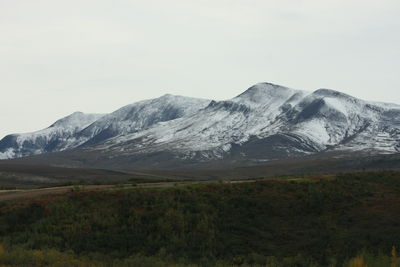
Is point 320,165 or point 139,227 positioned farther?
point 320,165

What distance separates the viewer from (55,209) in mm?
29031

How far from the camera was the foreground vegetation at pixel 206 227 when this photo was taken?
906 inches

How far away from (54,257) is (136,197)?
11611 mm

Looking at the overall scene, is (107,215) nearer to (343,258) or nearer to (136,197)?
(136,197)

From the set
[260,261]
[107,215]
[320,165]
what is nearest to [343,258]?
[260,261]

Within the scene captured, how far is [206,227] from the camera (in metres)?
27.4

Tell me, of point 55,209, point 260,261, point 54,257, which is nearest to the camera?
point 54,257

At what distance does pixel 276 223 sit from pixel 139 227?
8.59 m

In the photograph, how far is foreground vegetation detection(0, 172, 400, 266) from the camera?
2300cm

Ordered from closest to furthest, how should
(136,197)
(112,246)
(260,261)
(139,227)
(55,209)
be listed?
1. (260,261)
2. (112,246)
3. (139,227)
4. (55,209)
5. (136,197)

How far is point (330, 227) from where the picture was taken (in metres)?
28.2

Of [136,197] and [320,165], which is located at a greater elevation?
[136,197]

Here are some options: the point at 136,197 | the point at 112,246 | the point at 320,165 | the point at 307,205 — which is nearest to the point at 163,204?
the point at 136,197

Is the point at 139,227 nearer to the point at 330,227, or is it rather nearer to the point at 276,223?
the point at 276,223
